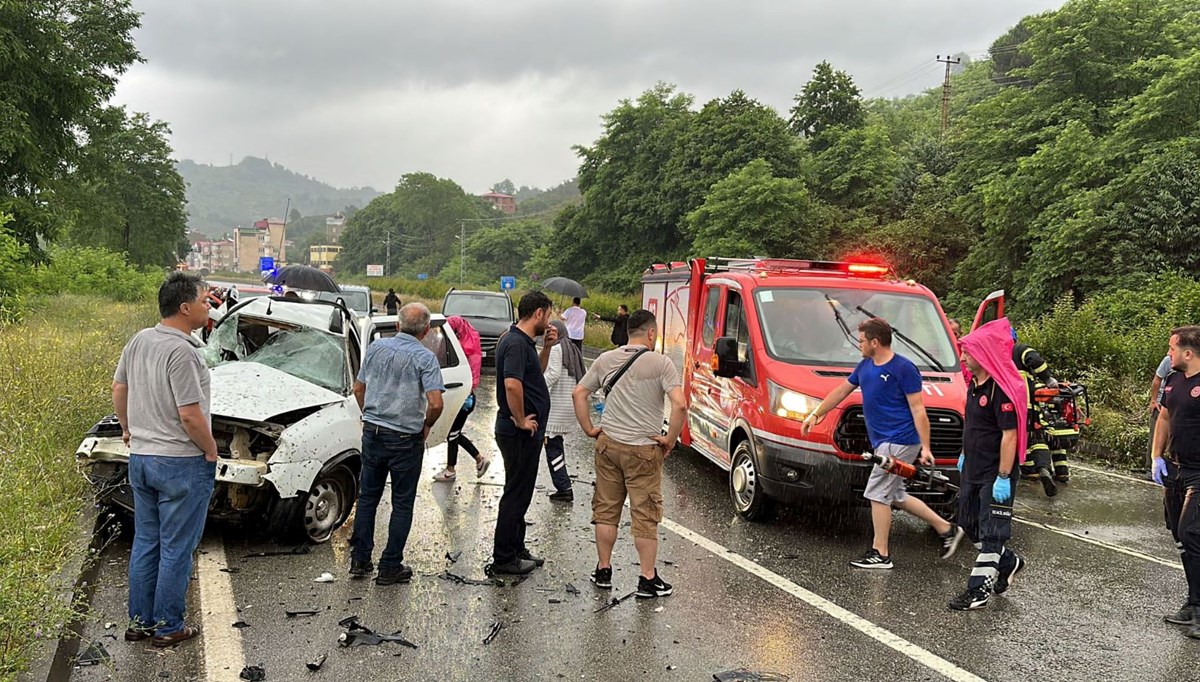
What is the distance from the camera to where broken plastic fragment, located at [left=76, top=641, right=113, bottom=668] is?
13.9ft

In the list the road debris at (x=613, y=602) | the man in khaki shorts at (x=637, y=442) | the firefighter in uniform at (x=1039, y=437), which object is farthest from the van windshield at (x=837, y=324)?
the road debris at (x=613, y=602)

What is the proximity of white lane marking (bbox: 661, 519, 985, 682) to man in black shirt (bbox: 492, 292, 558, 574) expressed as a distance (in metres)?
1.54

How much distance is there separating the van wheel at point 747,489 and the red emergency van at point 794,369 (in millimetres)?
10

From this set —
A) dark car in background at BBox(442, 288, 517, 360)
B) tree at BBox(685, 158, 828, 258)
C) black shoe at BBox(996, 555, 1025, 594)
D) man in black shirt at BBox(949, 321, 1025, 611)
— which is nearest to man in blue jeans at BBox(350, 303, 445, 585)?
man in black shirt at BBox(949, 321, 1025, 611)

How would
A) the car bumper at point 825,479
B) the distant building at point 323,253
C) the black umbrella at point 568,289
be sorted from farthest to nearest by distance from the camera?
the distant building at point 323,253
the black umbrella at point 568,289
the car bumper at point 825,479

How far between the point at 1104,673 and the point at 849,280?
4433mm

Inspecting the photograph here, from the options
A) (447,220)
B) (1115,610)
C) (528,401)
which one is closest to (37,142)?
(528,401)

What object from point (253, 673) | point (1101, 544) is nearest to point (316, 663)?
point (253, 673)

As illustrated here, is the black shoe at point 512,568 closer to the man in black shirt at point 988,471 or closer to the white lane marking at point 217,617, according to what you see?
the white lane marking at point 217,617

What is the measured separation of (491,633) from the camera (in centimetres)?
482

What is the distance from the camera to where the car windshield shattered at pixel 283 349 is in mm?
7020

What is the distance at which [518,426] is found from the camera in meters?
5.73

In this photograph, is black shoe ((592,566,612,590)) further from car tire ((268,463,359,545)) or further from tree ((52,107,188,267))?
tree ((52,107,188,267))

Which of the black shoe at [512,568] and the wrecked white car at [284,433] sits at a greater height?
the wrecked white car at [284,433]
